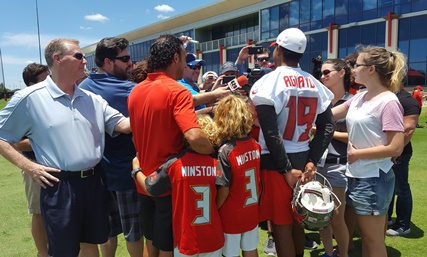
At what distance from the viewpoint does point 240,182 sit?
2426 mm

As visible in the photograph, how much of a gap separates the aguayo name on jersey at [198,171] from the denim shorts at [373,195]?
4.11ft

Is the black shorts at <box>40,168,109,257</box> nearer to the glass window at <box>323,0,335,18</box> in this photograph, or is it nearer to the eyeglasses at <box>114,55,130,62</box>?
the eyeglasses at <box>114,55,130,62</box>

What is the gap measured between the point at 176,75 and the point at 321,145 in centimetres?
140

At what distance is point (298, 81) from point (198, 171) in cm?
113

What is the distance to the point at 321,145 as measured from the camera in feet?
9.18

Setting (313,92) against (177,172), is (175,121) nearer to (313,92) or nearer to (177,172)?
(177,172)

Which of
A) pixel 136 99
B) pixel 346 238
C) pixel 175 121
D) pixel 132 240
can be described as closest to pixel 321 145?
pixel 346 238

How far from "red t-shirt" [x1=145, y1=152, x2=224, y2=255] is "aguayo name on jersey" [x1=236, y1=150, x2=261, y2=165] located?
0.64ft

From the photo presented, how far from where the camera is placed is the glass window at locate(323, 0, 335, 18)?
83.6ft

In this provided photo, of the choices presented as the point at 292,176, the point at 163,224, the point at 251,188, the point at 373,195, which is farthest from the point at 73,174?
the point at 373,195

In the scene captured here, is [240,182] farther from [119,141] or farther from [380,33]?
[380,33]

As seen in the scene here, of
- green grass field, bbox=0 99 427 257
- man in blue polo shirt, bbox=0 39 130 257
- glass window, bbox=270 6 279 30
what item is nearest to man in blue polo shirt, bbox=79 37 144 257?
man in blue polo shirt, bbox=0 39 130 257

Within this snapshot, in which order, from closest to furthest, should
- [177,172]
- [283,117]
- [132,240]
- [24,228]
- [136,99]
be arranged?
1. [177,172]
2. [136,99]
3. [283,117]
4. [132,240]
5. [24,228]

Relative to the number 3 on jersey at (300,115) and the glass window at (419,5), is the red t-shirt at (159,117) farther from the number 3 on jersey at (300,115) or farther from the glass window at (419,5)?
the glass window at (419,5)
